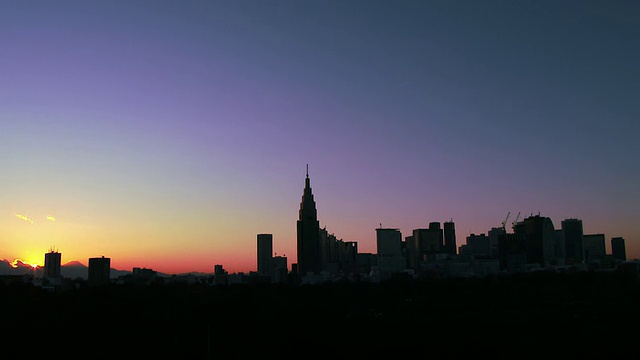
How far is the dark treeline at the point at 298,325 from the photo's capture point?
152ft

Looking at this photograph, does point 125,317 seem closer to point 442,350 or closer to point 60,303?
point 60,303

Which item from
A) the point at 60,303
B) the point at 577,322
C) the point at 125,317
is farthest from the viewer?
the point at 577,322

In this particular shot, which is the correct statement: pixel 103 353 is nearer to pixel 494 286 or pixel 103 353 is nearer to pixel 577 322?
pixel 577 322

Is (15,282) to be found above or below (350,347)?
above

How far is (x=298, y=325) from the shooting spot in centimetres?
5925

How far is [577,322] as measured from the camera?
6456 cm

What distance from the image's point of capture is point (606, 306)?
7806 centimetres

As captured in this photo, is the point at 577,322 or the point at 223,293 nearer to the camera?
the point at 577,322

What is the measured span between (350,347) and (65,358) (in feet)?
70.0

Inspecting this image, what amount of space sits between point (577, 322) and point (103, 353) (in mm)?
46896

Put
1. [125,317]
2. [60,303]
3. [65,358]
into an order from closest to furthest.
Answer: [65,358] < [125,317] < [60,303]

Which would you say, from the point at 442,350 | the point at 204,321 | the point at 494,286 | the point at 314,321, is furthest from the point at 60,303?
the point at 494,286

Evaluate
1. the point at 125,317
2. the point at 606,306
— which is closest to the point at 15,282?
the point at 125,317

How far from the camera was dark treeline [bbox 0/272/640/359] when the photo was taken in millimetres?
46344
